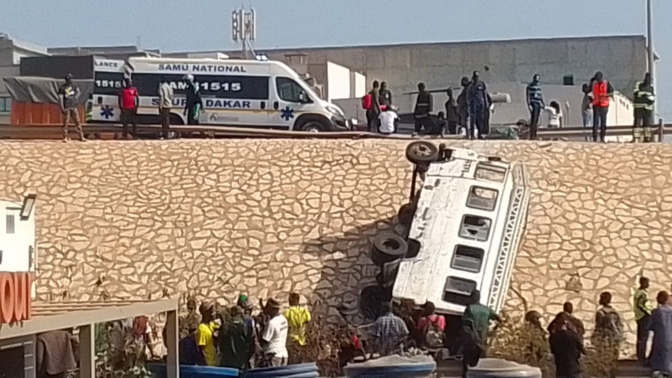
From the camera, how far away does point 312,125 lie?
33.4m

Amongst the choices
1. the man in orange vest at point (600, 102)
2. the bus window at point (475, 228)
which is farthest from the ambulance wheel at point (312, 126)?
the bus window at point (475, 228)

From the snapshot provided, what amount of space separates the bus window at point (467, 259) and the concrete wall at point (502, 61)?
106ft

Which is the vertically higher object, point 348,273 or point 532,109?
point 532,109

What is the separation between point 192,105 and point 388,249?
434 inches

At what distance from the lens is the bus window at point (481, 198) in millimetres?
23141

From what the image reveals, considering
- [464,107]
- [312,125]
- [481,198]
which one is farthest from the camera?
[312,125]

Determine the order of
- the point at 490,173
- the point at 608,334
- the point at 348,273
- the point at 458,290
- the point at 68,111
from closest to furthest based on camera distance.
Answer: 1. the point at 608,334
2. the point at 458,290
3. the point at 490,173
4. the point at 348,273
5. the point at 68,111

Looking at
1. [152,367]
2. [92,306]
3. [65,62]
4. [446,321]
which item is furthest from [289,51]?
[92,306]

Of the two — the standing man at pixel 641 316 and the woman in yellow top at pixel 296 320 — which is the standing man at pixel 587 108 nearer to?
the standing man at pixel 641 316

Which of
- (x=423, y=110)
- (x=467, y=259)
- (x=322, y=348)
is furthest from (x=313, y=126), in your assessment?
(x=322, y=348)

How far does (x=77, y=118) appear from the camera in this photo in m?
29.3

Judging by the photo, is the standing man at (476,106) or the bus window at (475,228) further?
the standing man at (476,106)

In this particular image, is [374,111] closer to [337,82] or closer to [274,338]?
[274,338]

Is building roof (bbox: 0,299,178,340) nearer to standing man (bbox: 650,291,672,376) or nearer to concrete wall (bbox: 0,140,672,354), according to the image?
standing man (bbox: 650,291,672,376)
